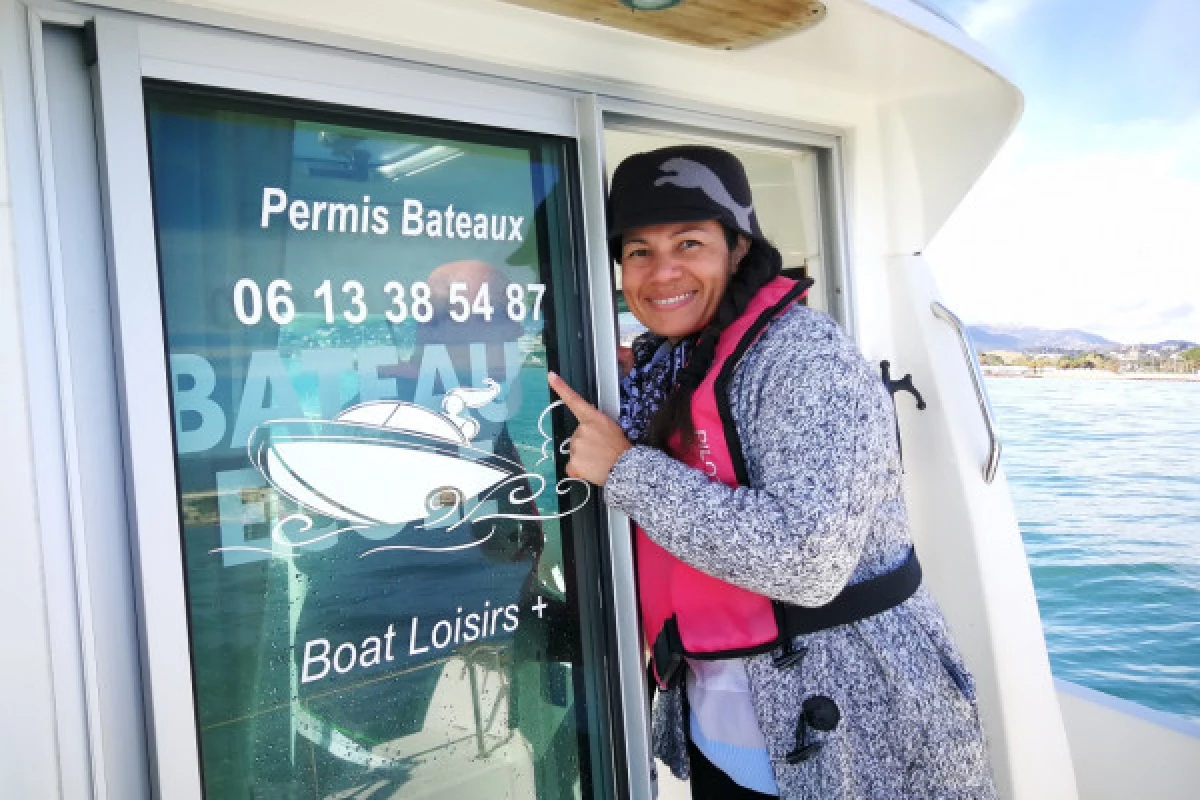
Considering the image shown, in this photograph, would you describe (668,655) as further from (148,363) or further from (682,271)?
(148,363)

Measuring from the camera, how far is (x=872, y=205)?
90.7 inches

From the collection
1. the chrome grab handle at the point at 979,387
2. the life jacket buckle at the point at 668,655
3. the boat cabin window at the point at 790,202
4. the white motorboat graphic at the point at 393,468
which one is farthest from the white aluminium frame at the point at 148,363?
the chrome grab handle at the point at 979,387

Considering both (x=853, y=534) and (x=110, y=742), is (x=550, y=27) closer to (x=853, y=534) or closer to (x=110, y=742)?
(x=853, y=534)

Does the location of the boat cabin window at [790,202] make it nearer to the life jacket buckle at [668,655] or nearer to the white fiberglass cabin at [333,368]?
the white fiberglass cabin at [333,368]

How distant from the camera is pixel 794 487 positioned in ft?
4.03

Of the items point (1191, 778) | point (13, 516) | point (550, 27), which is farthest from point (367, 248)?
point (1191, 778)

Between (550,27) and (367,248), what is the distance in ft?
1.73

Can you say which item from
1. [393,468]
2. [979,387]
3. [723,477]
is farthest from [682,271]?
[979,387]

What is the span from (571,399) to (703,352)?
0.90 feet

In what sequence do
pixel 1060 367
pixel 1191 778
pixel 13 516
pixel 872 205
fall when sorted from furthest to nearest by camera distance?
pixel 1060 367, pixel 1191 778, pixel 872 205, pixel 13 516

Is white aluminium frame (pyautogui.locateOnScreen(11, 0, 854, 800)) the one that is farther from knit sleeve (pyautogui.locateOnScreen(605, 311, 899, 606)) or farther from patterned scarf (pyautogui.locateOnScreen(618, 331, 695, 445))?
knit sleeve (pyautogui.locateOnScreen(605, 311, 899, 606))

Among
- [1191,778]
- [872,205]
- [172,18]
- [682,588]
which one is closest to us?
[172,18]

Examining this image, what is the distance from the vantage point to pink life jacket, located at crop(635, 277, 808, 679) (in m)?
1.42

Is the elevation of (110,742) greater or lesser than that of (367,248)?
lesser
